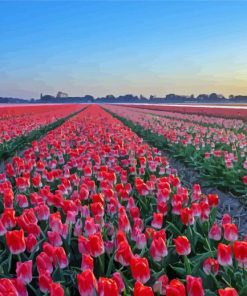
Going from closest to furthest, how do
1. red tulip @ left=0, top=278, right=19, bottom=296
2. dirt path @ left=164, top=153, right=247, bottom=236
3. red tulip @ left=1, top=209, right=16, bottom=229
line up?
1. red tulip @ left=0, top=278, right=19, bottom=296
2. red tulip @ left=1, top=209, right=16, bottom=229
3. dirt path @ left=164, top=153, right=247, bottom=236

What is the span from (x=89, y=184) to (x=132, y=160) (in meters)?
1.86

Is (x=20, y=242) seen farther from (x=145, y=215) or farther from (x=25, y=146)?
(x=25, y=146)

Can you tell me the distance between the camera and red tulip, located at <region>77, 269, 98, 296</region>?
1.82 metres

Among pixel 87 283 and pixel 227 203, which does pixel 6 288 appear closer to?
pixel 87 283

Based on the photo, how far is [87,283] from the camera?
72.5 inches

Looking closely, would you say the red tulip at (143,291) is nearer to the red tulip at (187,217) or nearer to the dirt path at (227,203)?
the red tulip at (187,217)

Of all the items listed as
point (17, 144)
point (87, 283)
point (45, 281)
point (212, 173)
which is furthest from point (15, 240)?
point (17, 144)

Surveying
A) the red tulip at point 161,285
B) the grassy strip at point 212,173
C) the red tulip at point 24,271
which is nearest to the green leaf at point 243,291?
the red tulip at point 161,285

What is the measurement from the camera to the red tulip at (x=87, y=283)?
182cm

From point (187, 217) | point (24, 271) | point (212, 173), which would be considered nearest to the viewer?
point (24, 271)

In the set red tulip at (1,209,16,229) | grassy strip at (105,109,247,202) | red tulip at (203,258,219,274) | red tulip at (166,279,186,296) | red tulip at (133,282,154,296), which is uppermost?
red tulip at (133,282,154,296)

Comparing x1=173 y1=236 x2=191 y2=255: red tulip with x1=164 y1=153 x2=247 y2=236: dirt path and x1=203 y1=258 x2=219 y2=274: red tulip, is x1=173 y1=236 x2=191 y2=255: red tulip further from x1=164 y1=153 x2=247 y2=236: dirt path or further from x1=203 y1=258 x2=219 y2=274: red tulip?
x1=164 y1=153 x2=247 y2=236: dirt path

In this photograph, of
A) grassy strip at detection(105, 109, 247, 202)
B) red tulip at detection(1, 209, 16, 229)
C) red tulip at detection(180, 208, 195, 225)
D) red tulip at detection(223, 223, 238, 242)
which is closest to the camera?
red tulip at detection(223, 223, 238, 242)

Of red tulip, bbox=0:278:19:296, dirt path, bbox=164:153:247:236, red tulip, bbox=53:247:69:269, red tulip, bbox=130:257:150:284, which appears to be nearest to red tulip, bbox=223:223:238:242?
red tulip, bbox=130:257:150:284
